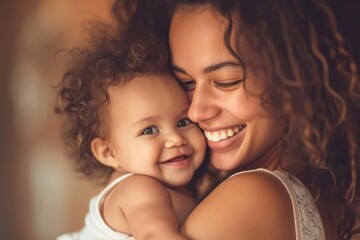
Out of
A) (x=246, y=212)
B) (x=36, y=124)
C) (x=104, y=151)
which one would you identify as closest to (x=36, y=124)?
(x=36, y=124)

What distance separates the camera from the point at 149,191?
1.32 m

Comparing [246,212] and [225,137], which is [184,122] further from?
[246,212]

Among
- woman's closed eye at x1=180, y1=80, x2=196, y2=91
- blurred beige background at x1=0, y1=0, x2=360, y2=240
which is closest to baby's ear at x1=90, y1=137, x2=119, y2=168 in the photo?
woman's closed eye at x1=180, y1=80, x2=196, y2=91

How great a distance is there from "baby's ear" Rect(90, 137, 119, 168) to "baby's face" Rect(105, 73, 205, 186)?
0.26 feet

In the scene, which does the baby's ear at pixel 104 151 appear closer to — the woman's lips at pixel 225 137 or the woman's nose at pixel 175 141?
the woman's nose at pixel 175 141

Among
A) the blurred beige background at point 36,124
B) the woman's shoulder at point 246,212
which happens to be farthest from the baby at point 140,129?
the blurred beige background at point 36,124

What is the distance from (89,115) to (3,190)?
1168mm

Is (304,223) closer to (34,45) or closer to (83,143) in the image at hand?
(83,143)

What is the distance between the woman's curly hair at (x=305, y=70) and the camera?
1.13m

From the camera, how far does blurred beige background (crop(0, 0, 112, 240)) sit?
2.40 meters

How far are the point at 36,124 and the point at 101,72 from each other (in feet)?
3.83

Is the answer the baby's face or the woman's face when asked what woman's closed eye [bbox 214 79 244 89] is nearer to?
the woman's face

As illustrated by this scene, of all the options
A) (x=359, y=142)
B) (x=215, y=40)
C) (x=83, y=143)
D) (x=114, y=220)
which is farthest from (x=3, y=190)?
(x=359, y=142)

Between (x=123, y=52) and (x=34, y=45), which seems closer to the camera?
(x=123, y=52)
